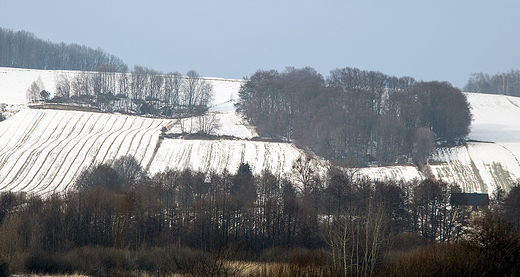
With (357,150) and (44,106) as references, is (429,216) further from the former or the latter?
A: (44,106)

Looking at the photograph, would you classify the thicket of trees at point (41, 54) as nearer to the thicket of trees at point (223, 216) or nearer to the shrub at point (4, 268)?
the thicket of trees at point (223, 216)

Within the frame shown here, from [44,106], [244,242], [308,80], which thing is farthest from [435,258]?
[44,106]

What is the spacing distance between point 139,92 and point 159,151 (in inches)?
2075

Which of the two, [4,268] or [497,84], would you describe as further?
[497,84]

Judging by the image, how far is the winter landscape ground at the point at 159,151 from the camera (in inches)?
2438

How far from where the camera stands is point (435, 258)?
63.6 feet

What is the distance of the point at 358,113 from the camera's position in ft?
277

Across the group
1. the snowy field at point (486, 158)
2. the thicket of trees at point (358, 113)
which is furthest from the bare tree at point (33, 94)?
the snowy field at point (486, 158)

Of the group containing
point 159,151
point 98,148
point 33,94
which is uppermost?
point 33,94

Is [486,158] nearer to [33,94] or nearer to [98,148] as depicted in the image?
[98,148]

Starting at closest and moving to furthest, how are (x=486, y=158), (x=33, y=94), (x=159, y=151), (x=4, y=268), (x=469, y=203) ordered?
(x=4, y=268)
(x=469, y=203)
(x=486, y=158)
(x=159, y=151)
(x=33, y=94)

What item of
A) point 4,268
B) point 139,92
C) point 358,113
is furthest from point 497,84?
point 4,268

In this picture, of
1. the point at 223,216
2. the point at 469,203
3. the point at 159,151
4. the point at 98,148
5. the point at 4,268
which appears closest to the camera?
the point at 4,268

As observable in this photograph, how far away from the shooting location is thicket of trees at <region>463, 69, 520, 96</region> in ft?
482
